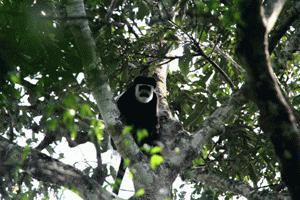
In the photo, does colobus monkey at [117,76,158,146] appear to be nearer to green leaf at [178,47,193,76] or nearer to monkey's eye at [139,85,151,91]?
monkey's eye at [139,85,151,91]

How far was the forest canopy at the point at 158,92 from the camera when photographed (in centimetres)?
180

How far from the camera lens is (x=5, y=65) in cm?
277

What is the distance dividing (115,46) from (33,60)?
104 cm

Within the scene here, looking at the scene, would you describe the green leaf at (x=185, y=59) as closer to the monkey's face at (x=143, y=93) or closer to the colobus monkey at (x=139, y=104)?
the colobus monkey at (x=139, y=104)

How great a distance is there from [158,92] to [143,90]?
3.37 feet

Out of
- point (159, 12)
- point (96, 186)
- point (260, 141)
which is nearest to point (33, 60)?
point (96, 186)

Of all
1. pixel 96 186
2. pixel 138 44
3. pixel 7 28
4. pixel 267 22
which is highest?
pixel 138 44

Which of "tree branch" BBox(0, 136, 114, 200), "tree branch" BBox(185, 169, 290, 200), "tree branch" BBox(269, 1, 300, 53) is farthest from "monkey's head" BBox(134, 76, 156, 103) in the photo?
"tree branch" BBox(269, 1, 300, 53)

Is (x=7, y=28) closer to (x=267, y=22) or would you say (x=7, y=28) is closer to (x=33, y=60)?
(x=33, y=60)

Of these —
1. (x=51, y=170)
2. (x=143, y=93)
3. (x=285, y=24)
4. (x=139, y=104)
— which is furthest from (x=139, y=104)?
(x=285, y=24)

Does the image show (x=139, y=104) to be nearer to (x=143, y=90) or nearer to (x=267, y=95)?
(x=143, y=90)

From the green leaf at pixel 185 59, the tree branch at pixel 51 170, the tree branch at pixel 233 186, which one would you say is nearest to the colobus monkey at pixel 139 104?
the green leaf at pixel 185 59

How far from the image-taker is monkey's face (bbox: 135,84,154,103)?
504cm

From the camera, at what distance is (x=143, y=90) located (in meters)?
5.16
